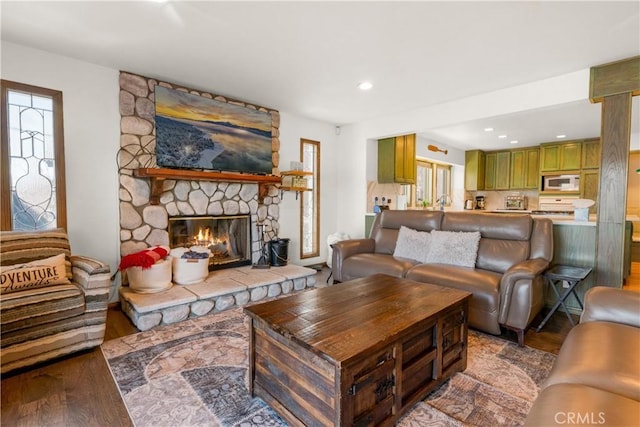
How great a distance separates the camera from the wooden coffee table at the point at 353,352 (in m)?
1.33

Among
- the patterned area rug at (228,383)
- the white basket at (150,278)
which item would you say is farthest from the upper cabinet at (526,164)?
the white basket at (150,278)

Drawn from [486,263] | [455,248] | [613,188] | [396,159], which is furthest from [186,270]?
[613,188]

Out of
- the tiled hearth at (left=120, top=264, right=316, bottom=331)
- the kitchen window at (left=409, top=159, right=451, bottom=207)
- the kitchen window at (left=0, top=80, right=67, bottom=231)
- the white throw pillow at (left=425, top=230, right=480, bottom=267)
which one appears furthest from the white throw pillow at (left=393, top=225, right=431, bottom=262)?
the kitchen window at (left=0, top=80, right=67, bottom=231)

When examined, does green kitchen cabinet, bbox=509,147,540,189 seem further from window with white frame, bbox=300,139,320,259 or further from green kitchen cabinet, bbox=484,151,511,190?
window with white frame, bbox=300,139,320,259

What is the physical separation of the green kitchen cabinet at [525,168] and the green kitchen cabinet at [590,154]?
78 cm

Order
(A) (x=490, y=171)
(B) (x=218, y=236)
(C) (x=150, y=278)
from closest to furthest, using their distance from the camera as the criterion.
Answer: (C) (x=150, y=278), (B) (x=218, y=236), (A) (x=490, y=171)

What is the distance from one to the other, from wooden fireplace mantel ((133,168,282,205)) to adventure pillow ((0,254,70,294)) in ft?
3.68

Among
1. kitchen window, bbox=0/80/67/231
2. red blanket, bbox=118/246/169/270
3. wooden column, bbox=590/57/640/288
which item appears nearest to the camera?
kitchen window, bbox=0/80/67/231

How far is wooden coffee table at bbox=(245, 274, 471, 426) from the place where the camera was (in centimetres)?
133

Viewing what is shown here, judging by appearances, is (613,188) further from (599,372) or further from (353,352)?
(353,352)

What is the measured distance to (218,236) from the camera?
4.09m

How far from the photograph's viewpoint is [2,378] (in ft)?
6.45

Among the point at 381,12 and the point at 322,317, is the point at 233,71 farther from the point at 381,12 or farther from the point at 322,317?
the point at 322,317

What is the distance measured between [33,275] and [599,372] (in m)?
3.19
